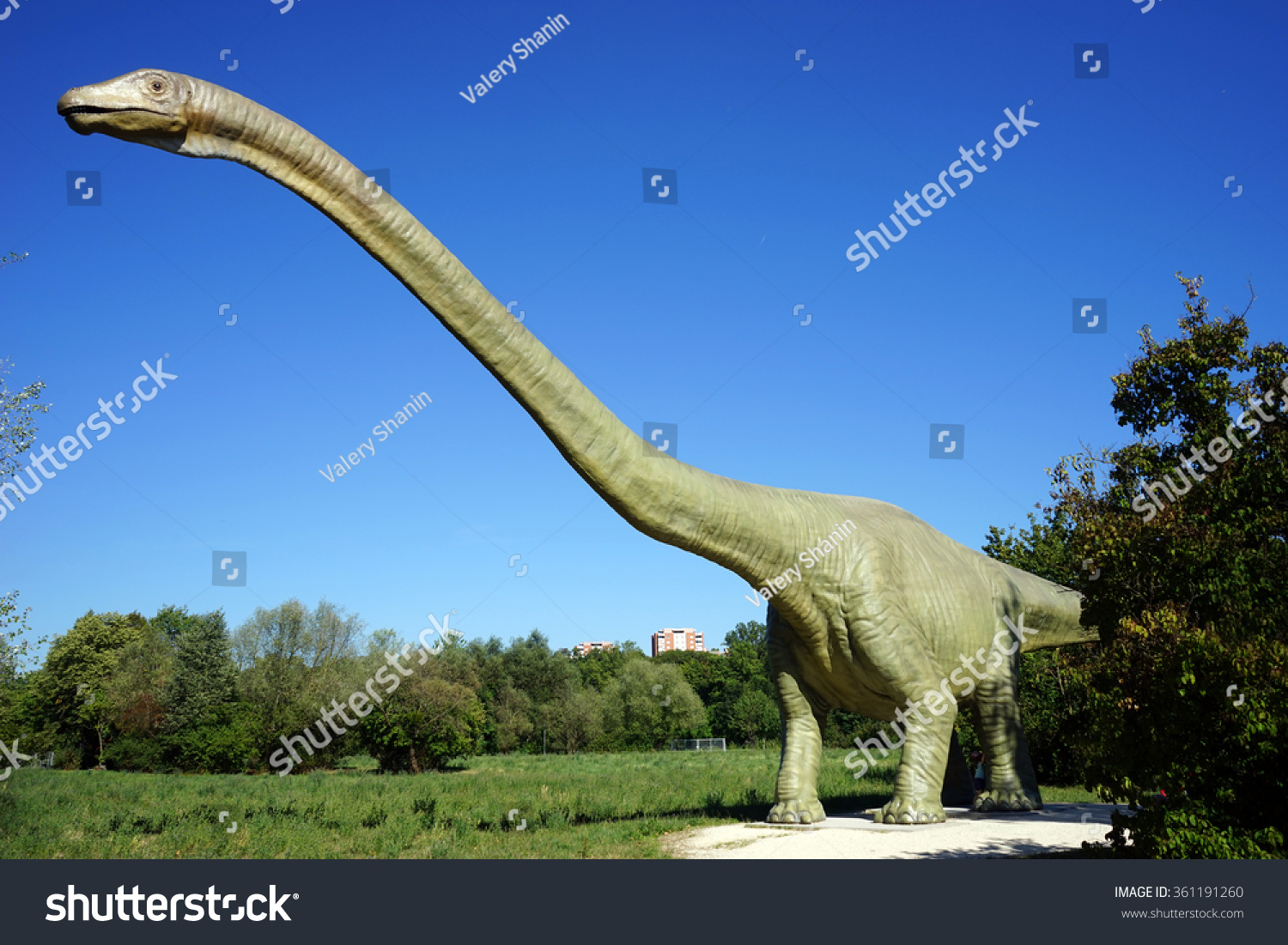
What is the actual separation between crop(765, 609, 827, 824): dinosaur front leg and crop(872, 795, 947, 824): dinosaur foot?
0.85m

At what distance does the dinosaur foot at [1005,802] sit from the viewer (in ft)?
36.8

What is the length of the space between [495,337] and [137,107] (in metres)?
2.67

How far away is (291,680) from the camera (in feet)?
128

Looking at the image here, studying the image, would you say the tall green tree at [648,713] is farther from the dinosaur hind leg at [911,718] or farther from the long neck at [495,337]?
the long neck at [495,337]

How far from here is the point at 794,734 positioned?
34.2 ft

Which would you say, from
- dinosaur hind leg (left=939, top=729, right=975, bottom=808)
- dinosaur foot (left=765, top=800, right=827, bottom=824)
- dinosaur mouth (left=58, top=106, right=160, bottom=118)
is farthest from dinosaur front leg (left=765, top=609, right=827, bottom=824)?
dinosaur mouth (left=58, top=106, right=160, bottom=118)

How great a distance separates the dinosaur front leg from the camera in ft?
33.6

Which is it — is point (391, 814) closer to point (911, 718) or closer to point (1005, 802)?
point (911, 718)

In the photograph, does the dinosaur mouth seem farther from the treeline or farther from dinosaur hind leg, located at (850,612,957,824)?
the treeline

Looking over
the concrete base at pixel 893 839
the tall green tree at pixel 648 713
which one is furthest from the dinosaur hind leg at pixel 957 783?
the tall green tree at pixel 648 713

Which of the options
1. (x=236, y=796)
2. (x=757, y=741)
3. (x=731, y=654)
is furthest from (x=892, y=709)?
(x=731, y=654)
